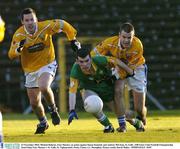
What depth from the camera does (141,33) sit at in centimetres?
2484

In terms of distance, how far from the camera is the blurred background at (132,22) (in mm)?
23922

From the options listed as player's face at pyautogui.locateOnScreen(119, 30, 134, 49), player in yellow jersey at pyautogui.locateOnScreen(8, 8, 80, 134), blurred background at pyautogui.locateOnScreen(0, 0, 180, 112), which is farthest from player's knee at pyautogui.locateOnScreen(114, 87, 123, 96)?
blurred background at pyautogui.locateOnScreen(0, 0, 180, 112)

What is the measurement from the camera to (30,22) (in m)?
11.9

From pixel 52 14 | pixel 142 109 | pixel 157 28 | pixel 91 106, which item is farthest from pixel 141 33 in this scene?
pixel 91 106

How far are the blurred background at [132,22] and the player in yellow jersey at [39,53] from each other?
11.0 meters

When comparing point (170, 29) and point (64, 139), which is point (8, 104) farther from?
point (64, 139)

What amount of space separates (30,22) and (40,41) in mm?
426

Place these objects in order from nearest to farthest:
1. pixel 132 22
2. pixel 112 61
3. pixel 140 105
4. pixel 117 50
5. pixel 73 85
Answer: pixel 73 85, pixel 112 61, pixel 117 50, pixel 140 105, pixel 132 22

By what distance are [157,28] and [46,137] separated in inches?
596

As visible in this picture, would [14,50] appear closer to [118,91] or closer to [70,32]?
[70,32]

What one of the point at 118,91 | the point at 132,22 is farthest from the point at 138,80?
the point at 132,22

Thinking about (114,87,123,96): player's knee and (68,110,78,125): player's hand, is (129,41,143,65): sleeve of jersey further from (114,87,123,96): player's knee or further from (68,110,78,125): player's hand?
(68,110,78,125): player's hand

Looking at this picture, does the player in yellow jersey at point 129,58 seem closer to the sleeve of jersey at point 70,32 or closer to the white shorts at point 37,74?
the sleeve of jersey at point 70,32

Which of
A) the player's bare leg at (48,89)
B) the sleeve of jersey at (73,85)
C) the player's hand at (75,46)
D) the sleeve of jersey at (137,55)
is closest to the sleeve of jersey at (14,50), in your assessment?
the player's bare leg at (48,89)
